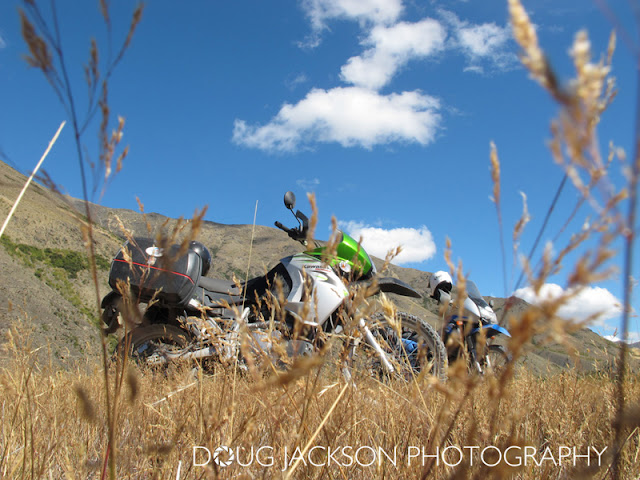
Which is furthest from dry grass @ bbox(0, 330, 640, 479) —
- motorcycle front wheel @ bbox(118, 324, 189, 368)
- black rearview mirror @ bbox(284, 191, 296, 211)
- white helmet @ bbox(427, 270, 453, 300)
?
white helmet @ bbox(427, 270, 453, 300)

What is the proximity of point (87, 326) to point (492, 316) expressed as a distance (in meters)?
18.1

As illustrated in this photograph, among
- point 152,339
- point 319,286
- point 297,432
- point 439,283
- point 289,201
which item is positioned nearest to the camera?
point 297,432

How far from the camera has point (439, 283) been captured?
4.00m

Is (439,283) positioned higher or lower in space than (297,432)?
higher

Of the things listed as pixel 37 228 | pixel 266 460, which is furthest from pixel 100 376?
pixel 37 228

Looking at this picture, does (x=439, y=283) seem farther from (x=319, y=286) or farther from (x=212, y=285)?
(x=212, y=285)

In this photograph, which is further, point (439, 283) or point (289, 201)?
point (439, 283)

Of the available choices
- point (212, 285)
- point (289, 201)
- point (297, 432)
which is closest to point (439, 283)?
point (289, 201)

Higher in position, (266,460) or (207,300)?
(207,300)

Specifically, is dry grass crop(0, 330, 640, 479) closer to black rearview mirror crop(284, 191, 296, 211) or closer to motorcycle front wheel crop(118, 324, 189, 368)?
motorcycle front wheel crop(118, 324, 189, 368)

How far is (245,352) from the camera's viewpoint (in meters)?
0.59

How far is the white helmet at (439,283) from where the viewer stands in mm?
3977

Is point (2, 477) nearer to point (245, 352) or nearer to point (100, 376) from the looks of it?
point (245, 352)

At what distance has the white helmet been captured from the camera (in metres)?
3.98
